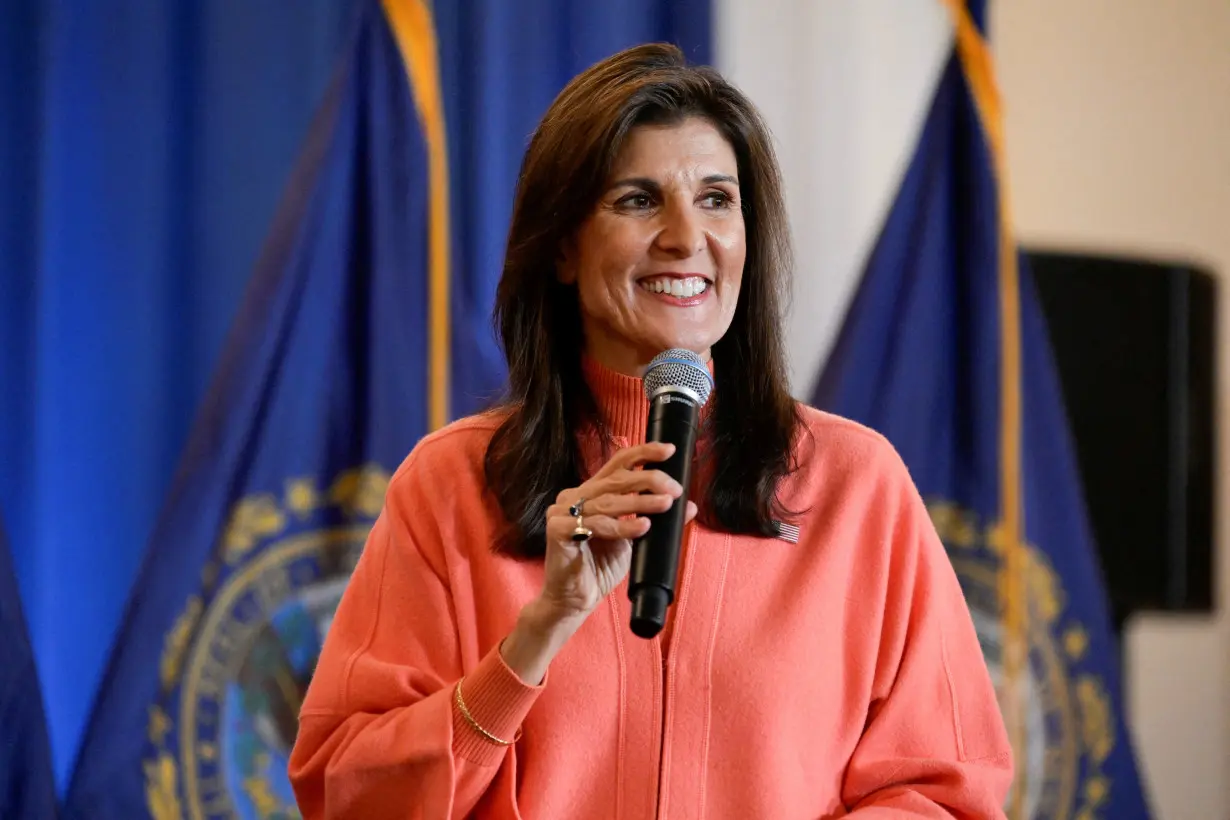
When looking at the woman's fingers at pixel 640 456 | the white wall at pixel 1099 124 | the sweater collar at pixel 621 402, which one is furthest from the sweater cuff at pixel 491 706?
the white wall at pixel 1099 124

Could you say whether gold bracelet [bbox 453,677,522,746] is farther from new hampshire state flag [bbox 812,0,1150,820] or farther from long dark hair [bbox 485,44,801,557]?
new hampshire state flag [bbox 812,0,1150,820]

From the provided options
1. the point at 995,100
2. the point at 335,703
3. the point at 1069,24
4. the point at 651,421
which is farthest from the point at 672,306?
the point at 1069,24

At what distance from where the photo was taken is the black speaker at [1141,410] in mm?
3020

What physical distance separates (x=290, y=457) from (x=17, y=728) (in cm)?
63

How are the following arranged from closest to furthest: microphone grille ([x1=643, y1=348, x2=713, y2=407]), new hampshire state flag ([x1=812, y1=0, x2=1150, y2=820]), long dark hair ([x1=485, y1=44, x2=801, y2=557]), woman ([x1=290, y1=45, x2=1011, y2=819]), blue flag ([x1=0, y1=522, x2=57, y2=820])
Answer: microphone grille ([x1=643, y1=348, x2=713, y2=407]) < woman ([x1=290, y1=45, x2=1011, y2=819]) < long dark hair ([x1=485, y1=44, x2=801, y2=557]) < blue flag ([x1=0, y1=522, x2=57, y2=820]) < new hampshire state flag ([x1=812, y1=0, x2=1150, y2=820])

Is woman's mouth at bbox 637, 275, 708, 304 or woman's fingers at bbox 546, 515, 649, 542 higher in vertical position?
woman's mouth at bbox 637, 275, 708, 304

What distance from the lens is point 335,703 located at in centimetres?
150

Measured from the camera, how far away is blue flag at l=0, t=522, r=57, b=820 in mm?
2156

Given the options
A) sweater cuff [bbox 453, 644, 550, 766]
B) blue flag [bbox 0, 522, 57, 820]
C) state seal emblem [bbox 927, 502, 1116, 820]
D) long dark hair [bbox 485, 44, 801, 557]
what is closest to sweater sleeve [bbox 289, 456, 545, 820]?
sweater cuff [bbox 453, 644, 550, 766]

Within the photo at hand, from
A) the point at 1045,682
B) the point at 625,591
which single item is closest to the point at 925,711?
the point at 625,591

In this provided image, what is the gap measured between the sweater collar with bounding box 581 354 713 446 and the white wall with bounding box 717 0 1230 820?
4.59 feet

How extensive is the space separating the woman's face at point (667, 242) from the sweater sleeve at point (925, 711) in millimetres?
333

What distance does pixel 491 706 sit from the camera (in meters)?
1.36

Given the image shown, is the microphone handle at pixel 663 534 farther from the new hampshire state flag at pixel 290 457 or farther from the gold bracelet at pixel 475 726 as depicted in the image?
the new hampshire state flag at pixel 290 457
